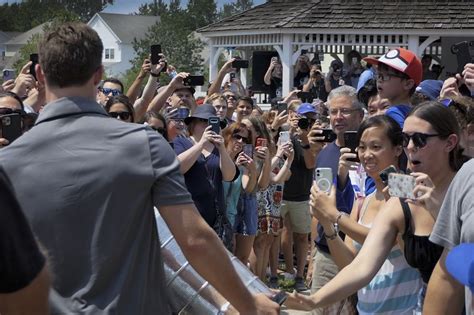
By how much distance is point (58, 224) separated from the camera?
10.1 feet

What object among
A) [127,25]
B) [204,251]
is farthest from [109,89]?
[127,25]

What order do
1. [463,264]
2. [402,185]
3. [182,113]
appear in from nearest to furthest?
[463,264], [402,185], [182,113]

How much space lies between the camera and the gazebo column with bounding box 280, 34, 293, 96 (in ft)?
84.8

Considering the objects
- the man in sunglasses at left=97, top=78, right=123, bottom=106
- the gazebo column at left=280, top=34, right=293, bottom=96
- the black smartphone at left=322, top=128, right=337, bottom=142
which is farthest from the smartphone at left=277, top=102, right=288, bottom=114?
the gazebo column at left=280, top=34, right=293, bottom=96

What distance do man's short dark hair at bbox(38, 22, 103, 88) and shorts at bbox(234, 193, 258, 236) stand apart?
568 cm

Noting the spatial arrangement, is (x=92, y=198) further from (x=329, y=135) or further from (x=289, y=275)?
(x=289, y=275)

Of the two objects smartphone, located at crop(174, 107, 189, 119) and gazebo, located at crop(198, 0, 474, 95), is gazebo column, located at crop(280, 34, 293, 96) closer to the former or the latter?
gazebo, located at crop(198, 0, 474, 95)

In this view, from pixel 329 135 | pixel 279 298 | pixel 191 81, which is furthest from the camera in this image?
pixel 191 81

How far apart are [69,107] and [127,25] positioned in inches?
4412

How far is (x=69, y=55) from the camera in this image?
121 inches

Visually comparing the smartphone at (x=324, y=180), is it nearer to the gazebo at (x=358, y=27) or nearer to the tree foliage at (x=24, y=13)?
the gazebo at (x=358, y=27)

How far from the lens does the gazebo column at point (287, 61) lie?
84.8ft

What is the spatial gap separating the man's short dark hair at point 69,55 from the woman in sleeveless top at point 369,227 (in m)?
1.74

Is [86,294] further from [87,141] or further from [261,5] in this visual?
[261,5]
